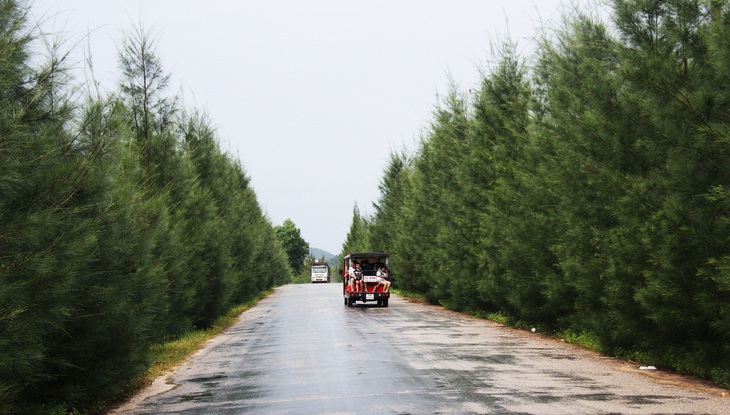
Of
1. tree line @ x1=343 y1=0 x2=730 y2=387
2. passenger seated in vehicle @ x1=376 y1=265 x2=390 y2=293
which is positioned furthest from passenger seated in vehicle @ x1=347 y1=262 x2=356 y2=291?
tree line @ x1=343 y1=0 x2=730 y2=387

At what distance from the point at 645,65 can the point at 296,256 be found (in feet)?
457

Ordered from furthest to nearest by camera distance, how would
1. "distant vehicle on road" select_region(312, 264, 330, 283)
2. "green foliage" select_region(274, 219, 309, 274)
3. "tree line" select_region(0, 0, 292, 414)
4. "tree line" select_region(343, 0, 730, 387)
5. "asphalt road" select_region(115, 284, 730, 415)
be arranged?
"green foliage" select_region(274, 219, 309, 274), "distant vehicle on road" select_region(312, 264, 330, 283), "tree line" select_region(343, 0, 730, 387), "asphalt road" select_region(115, 284, 730, 415), "tree line" select_region(0, 0, 292, 414)

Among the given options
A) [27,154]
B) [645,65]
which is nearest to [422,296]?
[645,65]

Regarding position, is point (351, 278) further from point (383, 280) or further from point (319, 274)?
point (319, 274)

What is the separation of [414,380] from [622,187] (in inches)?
213

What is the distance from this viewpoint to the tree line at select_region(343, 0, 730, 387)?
10.4 metres

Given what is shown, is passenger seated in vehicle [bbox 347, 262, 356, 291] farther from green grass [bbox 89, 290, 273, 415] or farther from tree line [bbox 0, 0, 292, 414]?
tree line [bbox 0, 0, 292, 414]

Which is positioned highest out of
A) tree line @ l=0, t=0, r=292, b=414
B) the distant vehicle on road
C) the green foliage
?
the green foliage

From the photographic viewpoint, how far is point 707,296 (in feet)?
33.5

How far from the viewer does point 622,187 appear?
12633mm

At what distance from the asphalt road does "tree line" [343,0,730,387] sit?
0.99 m

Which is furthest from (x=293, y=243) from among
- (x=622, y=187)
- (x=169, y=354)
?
(x=622, y=187)

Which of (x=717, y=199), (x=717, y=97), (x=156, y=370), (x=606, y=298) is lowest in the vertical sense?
(x=156, y=370)

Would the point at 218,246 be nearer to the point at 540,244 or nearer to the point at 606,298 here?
the point at 540,244
